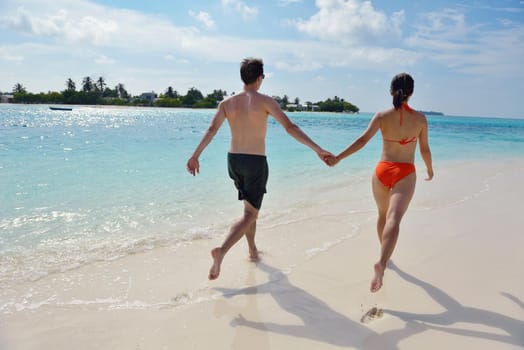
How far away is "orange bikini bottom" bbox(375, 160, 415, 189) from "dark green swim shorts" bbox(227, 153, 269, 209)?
1.08m

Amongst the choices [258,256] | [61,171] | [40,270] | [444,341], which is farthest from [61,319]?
[61,171]

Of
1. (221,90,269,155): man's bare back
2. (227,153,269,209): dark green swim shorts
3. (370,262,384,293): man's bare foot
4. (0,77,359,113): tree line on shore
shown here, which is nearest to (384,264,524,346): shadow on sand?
(370,262,384,293): man's bare foot

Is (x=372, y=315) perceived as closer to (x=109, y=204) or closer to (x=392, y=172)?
(x=392, y=172)

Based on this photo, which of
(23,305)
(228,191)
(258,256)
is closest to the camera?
(23,305)

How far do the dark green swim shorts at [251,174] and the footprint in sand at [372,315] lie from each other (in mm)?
1361

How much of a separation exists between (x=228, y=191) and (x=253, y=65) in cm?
495

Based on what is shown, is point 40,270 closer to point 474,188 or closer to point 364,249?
point 364,249

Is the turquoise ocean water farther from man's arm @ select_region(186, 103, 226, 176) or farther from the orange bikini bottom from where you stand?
the orange bikini bottom

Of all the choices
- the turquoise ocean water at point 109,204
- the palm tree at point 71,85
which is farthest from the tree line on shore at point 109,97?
the turquoise ocean water at point 109,204

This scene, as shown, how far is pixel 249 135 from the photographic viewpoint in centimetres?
372

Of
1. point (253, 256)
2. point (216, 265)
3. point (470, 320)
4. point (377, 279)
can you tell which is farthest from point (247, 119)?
point (470, 320)

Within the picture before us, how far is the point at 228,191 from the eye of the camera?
837cm

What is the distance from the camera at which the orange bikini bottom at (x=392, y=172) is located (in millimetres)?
3508

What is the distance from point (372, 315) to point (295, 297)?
2.24ft
